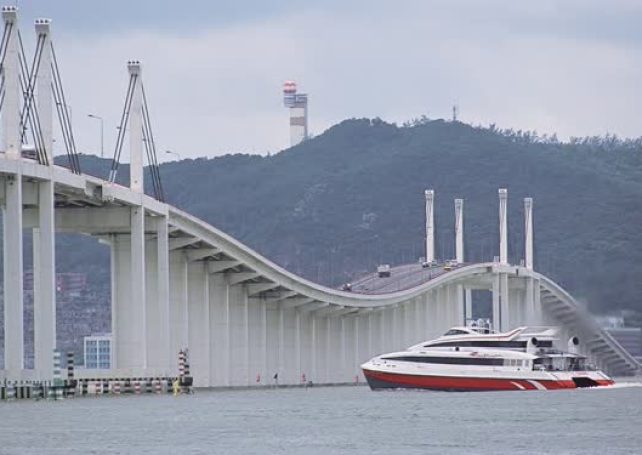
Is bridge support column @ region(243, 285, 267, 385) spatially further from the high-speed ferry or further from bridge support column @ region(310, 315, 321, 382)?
the high-speed ferry

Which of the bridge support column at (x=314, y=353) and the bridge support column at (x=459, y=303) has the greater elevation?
the bridge support column at (x=459, y=303)

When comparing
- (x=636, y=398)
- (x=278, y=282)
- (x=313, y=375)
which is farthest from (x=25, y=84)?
(x=313, y=375)

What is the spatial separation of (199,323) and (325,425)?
4919 centimetres

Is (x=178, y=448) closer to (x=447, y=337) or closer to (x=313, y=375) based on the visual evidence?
(x=447, y=337)

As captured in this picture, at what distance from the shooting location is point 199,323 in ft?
417

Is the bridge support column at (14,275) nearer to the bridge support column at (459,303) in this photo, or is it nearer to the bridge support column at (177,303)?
the bridge support column at (177,303)

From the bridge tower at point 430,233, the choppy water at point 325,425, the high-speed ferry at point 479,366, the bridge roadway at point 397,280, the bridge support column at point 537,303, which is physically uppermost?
the bridge tower at point 430,233

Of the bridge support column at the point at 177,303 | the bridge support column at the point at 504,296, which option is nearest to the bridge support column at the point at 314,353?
the bridge support column at the point at 177,303

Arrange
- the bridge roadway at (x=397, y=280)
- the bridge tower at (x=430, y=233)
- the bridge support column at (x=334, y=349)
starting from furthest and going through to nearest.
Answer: the bridge tower at (x=430, y=233)
the bridge roadway at (x=397, y=280)
the bridge support column at (x=334, y=349)

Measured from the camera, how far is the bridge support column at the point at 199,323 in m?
126

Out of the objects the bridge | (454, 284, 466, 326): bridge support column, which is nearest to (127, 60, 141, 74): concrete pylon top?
the bridge

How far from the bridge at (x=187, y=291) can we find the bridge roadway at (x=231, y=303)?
79 mm

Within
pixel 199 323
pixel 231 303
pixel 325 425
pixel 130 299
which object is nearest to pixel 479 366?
pixel 199 323

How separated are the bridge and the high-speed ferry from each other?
309 centimetres
